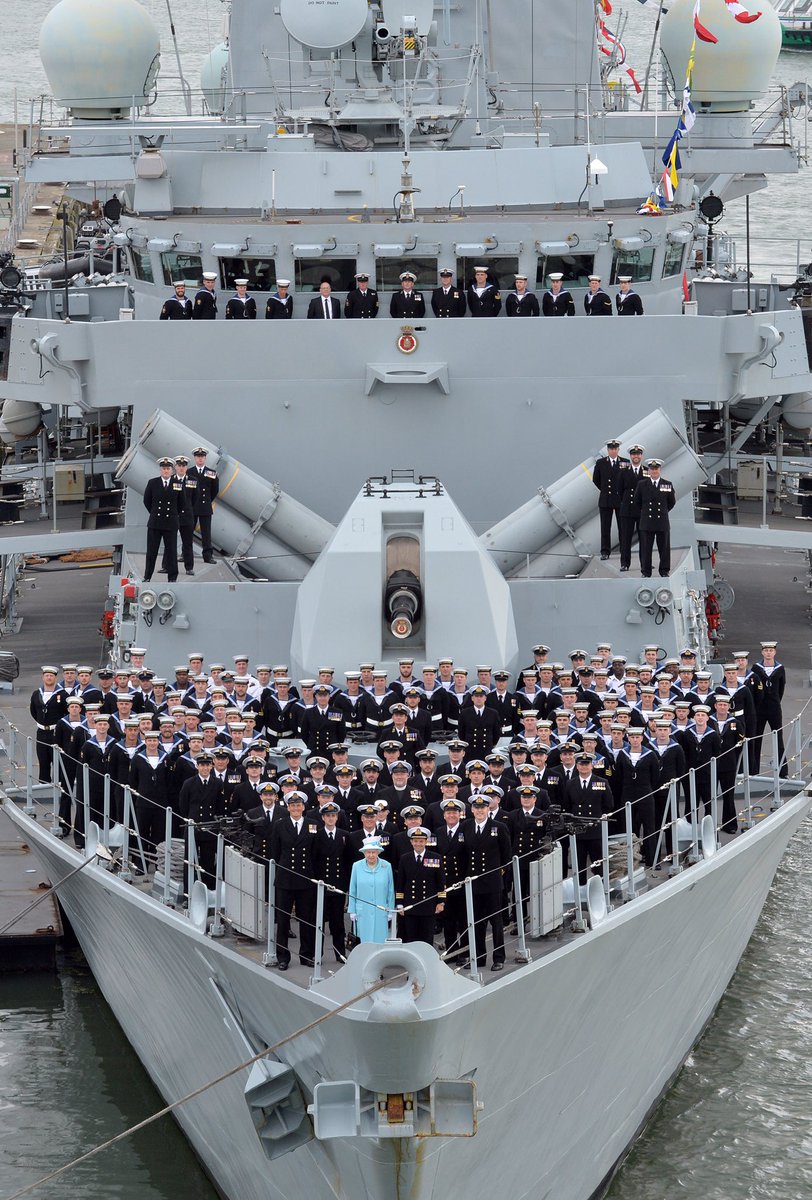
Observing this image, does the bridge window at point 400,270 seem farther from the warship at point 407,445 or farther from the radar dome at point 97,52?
the radar dome at point 97,52

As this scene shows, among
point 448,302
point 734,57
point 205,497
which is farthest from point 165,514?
point 734,57

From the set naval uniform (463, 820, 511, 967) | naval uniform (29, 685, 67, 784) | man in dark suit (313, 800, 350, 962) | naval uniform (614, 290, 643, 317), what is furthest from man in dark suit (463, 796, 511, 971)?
naval uniform (614, 290, 643, 317)

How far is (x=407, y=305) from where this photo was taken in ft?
53.5

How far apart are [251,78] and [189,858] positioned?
11.8 metres

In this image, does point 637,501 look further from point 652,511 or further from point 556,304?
point 556,304

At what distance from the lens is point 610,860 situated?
38.5 ft

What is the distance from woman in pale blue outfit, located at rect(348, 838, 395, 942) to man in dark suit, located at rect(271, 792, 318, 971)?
1.40ft

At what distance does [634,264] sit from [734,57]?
4562mm

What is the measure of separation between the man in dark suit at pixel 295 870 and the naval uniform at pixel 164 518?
4726mm

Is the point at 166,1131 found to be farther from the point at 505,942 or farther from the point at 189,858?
the point at 505,942

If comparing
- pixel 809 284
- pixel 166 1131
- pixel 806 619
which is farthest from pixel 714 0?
pixel 166 1131

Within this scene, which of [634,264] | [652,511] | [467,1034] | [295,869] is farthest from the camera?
[634,264]

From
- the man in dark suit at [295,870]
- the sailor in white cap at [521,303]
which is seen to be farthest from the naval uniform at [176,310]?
the man in dark suit at [295,870]

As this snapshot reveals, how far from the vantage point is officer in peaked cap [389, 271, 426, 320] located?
16.3 meters
